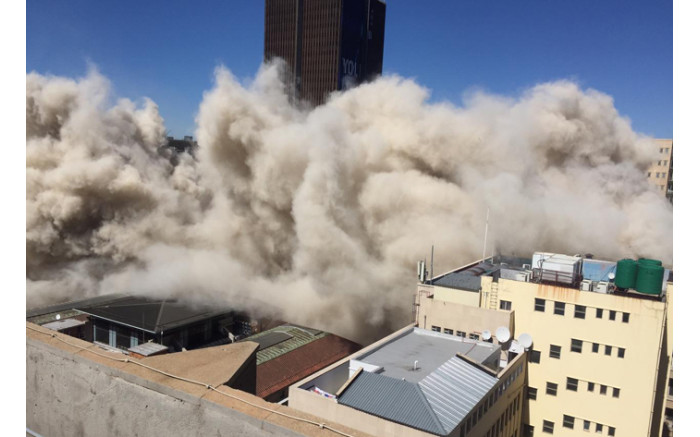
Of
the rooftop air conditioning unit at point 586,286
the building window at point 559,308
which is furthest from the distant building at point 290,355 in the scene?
the rooftop air conditioning unit at point 586,286

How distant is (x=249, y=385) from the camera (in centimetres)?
794

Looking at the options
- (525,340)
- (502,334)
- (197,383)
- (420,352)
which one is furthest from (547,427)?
(197,383)

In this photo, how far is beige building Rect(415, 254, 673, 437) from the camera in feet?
43.9

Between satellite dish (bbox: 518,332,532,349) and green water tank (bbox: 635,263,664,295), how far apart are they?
3.46m

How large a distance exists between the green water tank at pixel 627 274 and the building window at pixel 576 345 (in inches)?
82.4

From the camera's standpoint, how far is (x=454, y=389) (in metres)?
9.44

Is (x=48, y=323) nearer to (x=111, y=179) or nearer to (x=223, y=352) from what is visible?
(x=111, y=179)

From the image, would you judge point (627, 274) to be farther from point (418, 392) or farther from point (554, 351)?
point (418, 392)

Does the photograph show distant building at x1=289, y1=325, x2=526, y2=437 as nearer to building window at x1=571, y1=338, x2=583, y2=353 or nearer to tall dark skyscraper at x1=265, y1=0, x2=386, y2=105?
building window at x1=571, y1=338, x2=583, y2=353

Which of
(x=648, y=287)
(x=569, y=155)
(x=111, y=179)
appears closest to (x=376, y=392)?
(x=648, y=287)

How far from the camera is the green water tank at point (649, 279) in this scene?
13.8 m

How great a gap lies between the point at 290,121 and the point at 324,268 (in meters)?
8.56

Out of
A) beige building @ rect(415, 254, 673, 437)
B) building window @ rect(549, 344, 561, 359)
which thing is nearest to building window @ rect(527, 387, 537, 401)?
beige building @ rect(415, 254, 673, 437)

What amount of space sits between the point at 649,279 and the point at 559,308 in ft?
8.45
